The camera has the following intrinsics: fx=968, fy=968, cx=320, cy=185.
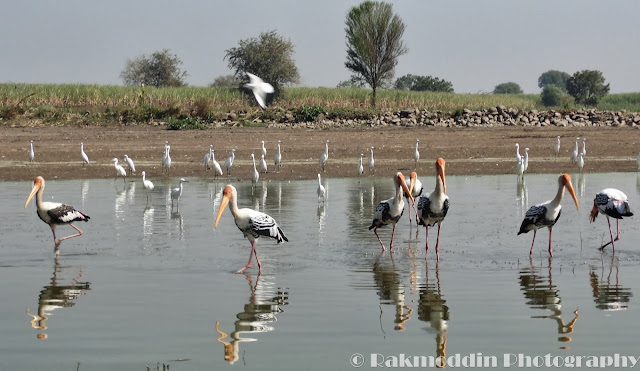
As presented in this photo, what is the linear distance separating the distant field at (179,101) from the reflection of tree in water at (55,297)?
30334 millimetres

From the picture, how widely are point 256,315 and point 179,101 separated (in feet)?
123

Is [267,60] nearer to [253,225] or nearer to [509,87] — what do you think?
[253,225]

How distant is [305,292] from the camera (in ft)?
33.6

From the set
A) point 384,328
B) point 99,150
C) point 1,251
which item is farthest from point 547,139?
point 384,328

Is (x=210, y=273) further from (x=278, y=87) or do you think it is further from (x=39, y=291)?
(x=278, y=87)

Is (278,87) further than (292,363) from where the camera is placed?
Yes

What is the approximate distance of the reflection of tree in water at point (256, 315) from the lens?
8.16 meters

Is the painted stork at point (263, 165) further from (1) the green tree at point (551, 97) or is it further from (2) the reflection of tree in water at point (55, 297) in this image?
(1) the green tree at point (551, 97)

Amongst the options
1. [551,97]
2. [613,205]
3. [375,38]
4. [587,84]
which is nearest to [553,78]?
[587,84]

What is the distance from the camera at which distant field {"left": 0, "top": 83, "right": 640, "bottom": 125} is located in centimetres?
4191

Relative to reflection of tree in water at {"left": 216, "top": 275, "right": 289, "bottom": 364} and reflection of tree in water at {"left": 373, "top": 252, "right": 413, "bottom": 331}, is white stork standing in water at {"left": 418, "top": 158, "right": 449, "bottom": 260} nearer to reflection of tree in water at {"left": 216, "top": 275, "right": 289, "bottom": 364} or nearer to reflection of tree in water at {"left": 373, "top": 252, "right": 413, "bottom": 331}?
reflection of tree in water at {"left": 373, "top": 252, "right": 413, "bottom": 331}

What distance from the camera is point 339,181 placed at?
81.5 feet

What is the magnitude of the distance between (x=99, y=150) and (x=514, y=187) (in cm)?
1435

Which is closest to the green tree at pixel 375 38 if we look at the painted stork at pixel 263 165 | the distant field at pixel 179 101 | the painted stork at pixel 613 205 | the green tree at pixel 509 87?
the distant field at pixel 179 101
